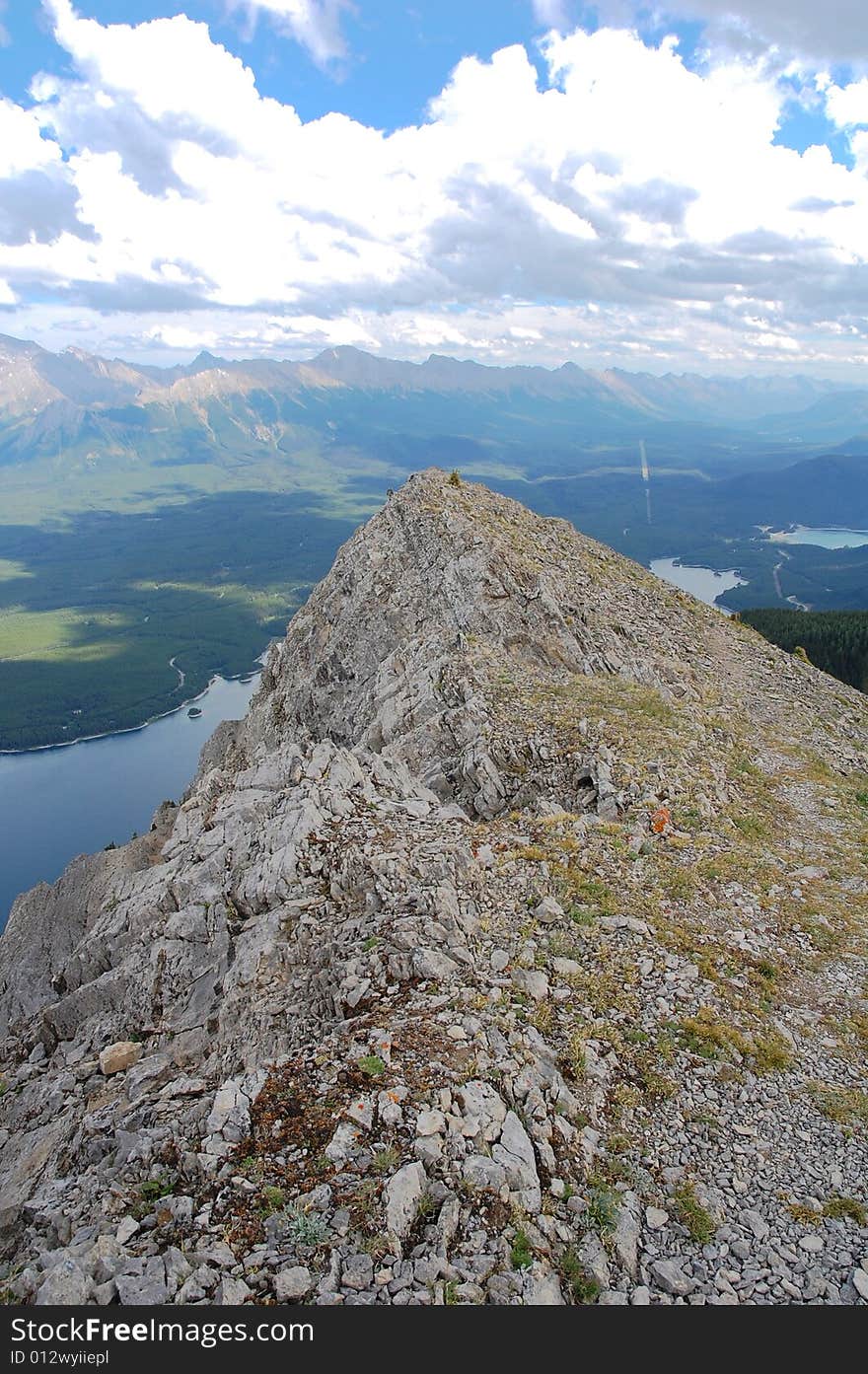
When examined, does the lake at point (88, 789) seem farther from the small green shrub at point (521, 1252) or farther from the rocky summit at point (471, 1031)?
the small green shrub at point (521, 1252)

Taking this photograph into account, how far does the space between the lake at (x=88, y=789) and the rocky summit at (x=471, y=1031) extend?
102643 mm

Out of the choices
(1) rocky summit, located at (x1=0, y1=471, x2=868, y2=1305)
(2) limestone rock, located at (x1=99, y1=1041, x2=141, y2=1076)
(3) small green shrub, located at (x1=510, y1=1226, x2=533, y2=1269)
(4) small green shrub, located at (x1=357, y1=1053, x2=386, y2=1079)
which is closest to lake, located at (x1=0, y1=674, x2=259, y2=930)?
(1) rocky summit, located at (x1=0, y1=471, x2=868, y2=1305)

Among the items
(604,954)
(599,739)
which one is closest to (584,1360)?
(604,954)

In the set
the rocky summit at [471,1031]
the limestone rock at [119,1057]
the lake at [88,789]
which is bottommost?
the lake at [88,789]

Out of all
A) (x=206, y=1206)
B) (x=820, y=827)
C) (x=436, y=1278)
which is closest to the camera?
(x=436, y=1278)

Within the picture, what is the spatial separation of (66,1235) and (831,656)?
3550 inches

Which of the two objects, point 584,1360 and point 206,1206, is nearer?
point 584,1360

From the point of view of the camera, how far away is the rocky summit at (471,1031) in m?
9.35

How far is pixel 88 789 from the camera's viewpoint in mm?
147750

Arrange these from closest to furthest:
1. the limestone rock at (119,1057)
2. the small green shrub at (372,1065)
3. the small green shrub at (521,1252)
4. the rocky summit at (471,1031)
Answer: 1. the small green shrub at (521,1252)
2. the rocky summit at (471,1031)
3. the small green shrub at (372,1065)
4. the limestone rock at (119,1057)

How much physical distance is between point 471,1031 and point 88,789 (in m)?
154

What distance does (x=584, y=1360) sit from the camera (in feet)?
26.2

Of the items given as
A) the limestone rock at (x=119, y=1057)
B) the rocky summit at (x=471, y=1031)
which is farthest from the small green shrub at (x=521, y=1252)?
the limestone rock at (x=119, y=1057)

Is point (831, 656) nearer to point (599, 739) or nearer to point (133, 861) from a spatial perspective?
A: point (599, 739)
